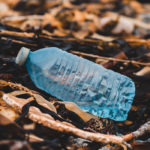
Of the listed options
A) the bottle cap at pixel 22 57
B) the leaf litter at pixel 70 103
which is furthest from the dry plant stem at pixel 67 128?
the bottle cap at pixel 22 57

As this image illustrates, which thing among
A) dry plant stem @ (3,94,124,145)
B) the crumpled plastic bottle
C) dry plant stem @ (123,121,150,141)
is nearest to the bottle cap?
the crumpled plastic bottle

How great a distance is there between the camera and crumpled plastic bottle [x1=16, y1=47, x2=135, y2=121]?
171cm

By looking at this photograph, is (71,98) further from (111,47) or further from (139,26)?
(139,26)

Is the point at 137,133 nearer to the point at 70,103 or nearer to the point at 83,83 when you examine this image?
the point at 70,103

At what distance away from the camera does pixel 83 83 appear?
1769mm

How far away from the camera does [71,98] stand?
179 cm

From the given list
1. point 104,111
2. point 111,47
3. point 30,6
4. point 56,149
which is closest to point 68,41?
point 111,47

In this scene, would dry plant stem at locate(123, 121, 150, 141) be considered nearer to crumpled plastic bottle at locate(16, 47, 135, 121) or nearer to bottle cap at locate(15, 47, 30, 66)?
crumpled plastic bottle at locate(16, 47, 135, 121)

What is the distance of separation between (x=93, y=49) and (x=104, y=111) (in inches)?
32.6

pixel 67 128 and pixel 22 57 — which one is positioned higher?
pixel 22 57

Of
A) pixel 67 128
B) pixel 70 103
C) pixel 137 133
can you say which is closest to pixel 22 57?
pixel 70 103

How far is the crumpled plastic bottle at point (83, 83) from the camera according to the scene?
171cm

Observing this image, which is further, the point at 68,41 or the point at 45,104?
the point at 68,41

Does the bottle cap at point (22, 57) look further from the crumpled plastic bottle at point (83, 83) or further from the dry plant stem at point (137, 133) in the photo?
the dry plant stem at point (137, 133)
